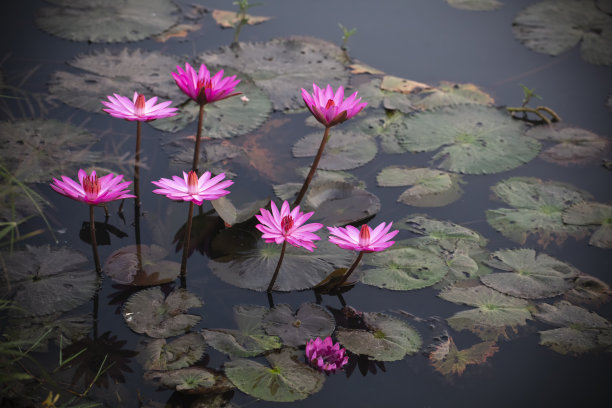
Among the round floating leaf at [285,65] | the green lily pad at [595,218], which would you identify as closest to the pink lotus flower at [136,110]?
the round floating leaf at [285,65]

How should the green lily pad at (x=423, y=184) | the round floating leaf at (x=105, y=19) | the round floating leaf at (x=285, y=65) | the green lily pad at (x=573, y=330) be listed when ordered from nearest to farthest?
the green lily pad at (x=573, y=330) < the green lily pad at (x=423, y=184) < the round floating leaf at (x=285, y=65) < the round floating leaf at (x=105, y=19)

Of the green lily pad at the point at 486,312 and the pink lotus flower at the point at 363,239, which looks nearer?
the pink lotus flower at the point at 363,239

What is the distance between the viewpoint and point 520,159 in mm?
3189

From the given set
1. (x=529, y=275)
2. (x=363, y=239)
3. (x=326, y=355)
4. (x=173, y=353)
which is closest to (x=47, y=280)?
(x=173, y=353)

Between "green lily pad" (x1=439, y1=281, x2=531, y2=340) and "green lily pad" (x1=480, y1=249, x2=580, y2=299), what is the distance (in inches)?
1.6

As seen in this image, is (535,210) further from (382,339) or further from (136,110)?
(136,110)

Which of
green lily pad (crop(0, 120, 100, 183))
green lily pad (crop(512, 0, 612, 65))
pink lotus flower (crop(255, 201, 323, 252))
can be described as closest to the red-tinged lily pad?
pink lotus flower (crop(255, 201, 323, 252))

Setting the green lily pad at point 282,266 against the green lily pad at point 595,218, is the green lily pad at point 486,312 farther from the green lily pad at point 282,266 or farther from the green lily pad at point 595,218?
the green lily pad at point 595,218

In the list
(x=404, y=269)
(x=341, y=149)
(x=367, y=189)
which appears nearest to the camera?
(x=404, y=269)

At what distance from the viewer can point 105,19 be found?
154 inches

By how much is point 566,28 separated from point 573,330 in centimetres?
277

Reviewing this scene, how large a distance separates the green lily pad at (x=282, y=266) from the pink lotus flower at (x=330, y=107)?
1.75ft

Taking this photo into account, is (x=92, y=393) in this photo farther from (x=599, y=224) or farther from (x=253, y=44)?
(x=253, y=44)

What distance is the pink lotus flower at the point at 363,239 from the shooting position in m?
2.14
